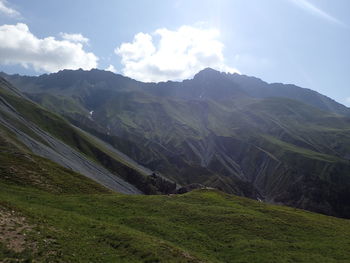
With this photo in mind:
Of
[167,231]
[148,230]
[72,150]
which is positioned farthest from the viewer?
[72,150]

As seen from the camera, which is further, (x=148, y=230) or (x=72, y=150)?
(x=72, y=150)

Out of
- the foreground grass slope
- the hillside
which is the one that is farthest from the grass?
the hillside

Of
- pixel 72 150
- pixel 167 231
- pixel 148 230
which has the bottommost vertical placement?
pixel 72 150

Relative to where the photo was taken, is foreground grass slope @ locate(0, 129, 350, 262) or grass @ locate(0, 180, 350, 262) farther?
grass @ locate(0, 180, 350, 262)

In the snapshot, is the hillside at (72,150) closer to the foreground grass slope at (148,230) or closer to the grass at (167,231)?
the foreground grass slope at (148,230)

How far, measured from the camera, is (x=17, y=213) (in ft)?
115

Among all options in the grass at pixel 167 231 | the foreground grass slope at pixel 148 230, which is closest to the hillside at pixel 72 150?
the foreground grass slope at pixel 148 230

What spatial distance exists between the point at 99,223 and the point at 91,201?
13.4 metres

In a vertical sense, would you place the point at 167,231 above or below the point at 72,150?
above

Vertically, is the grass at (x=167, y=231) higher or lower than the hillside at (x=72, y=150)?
higher

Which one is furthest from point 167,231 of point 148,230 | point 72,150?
point 72,150

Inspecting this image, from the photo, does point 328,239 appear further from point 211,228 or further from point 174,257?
point 174,257

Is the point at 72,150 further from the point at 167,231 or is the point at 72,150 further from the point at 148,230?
the point at 167,231

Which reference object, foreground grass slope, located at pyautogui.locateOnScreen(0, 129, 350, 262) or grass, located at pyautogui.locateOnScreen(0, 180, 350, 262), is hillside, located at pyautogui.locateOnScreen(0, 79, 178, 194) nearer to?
foreground grass slope, located at pyautogui.locateOnScreen(0, 129, 350, 262)
